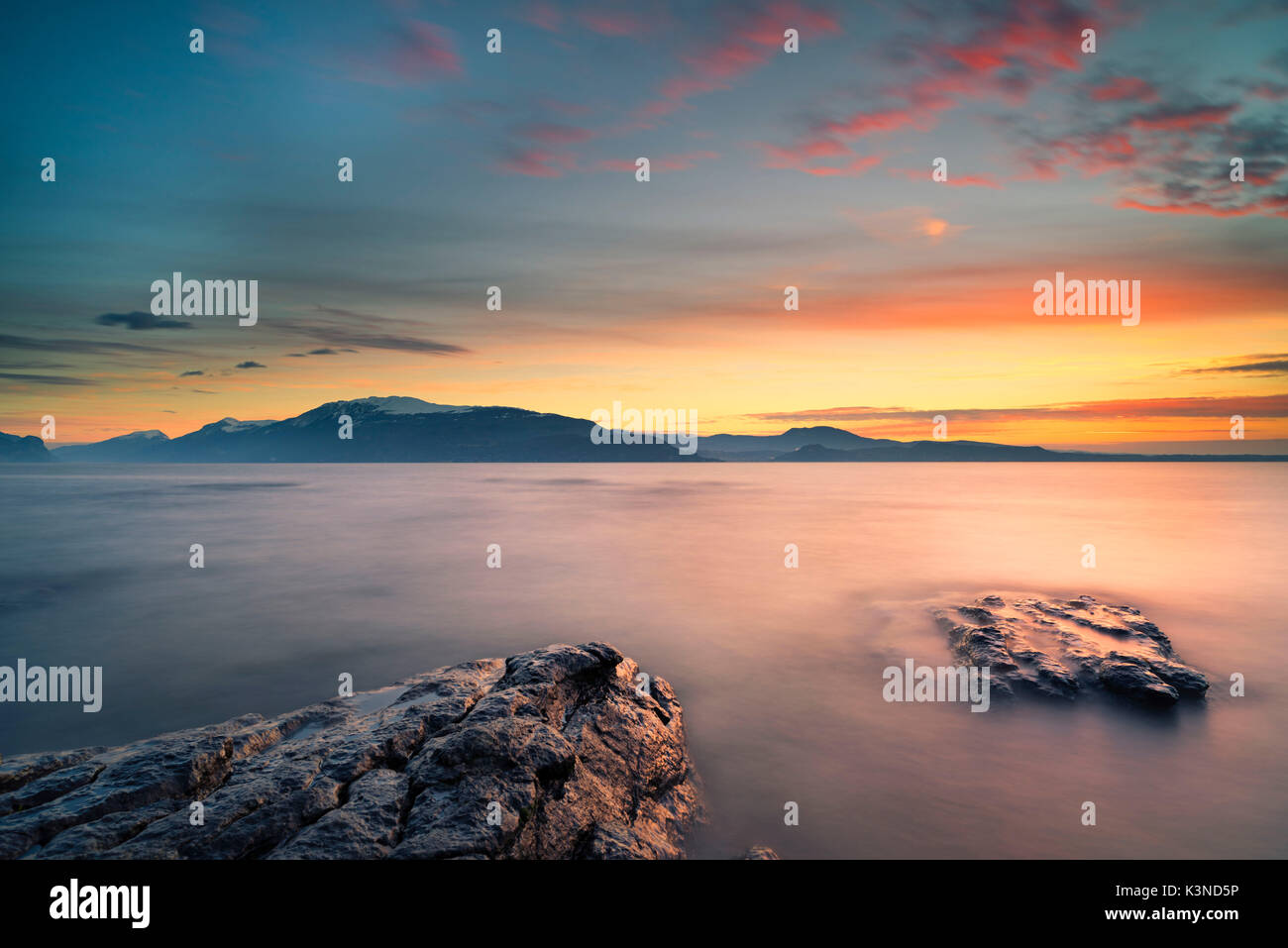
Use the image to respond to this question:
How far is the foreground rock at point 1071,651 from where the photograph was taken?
8.11 metres

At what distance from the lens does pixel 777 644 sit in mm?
11586

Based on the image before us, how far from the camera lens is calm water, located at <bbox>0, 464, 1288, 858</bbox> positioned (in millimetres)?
6055

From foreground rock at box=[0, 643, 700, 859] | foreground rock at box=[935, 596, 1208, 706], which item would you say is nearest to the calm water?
foreground rock at box=[935, 596, 1208, 706]

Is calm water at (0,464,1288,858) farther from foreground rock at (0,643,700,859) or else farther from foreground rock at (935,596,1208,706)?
foreground rock at (0,643,700,859)

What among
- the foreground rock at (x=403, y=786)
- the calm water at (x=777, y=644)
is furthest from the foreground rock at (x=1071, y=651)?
the foreground rock at (x=403, y=786)

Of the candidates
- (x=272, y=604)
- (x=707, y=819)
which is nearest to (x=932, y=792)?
(x=707, y=819)

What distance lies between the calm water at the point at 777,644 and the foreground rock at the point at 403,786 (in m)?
1.40

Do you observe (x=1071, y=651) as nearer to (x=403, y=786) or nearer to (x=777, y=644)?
(x=777, y=644)

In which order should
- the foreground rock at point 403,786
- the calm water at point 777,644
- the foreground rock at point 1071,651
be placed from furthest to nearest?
1. the foreground rock at point 1071,651
2. the calm water at point 777,644
3. the foreground rock at point 403,786

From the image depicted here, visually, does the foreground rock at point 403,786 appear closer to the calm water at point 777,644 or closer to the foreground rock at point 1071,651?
the calm water at point 777,644

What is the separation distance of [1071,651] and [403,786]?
10.1m

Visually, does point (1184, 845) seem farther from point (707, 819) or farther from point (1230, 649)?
point (1230, 649)

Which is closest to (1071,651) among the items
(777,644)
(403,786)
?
(777,644)

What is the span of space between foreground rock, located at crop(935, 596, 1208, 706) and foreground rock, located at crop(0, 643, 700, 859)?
5.80 m
